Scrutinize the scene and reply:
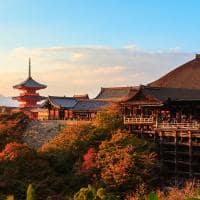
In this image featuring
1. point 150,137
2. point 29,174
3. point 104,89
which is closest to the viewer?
point 29,174

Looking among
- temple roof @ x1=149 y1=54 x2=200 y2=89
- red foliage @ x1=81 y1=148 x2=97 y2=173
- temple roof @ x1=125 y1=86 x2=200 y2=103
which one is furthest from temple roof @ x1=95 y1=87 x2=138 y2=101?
red foliage @ x1=81 y1=148 x2=97 y2=173

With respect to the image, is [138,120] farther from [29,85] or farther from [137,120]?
[29,85]

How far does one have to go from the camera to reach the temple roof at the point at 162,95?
3759 centimetres

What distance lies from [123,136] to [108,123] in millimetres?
3573

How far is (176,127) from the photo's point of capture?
116 ft

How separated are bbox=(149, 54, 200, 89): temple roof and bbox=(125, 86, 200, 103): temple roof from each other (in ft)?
10.4

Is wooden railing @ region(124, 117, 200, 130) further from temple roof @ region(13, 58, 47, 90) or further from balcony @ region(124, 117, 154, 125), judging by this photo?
temple roof @ region(13, 58, 47, 90)

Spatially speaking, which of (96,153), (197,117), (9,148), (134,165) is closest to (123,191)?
(134,165)

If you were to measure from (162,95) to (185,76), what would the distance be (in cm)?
760

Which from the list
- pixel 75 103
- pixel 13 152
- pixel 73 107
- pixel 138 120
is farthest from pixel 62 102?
pixel 13 152

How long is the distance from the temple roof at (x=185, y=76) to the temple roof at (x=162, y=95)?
124 inches

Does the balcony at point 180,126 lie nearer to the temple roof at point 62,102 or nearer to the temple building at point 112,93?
the temple roof at point 62,102

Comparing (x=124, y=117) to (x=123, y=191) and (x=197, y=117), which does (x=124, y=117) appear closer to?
(x=197, y=117)

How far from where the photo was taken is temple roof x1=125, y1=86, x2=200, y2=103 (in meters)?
37.6
